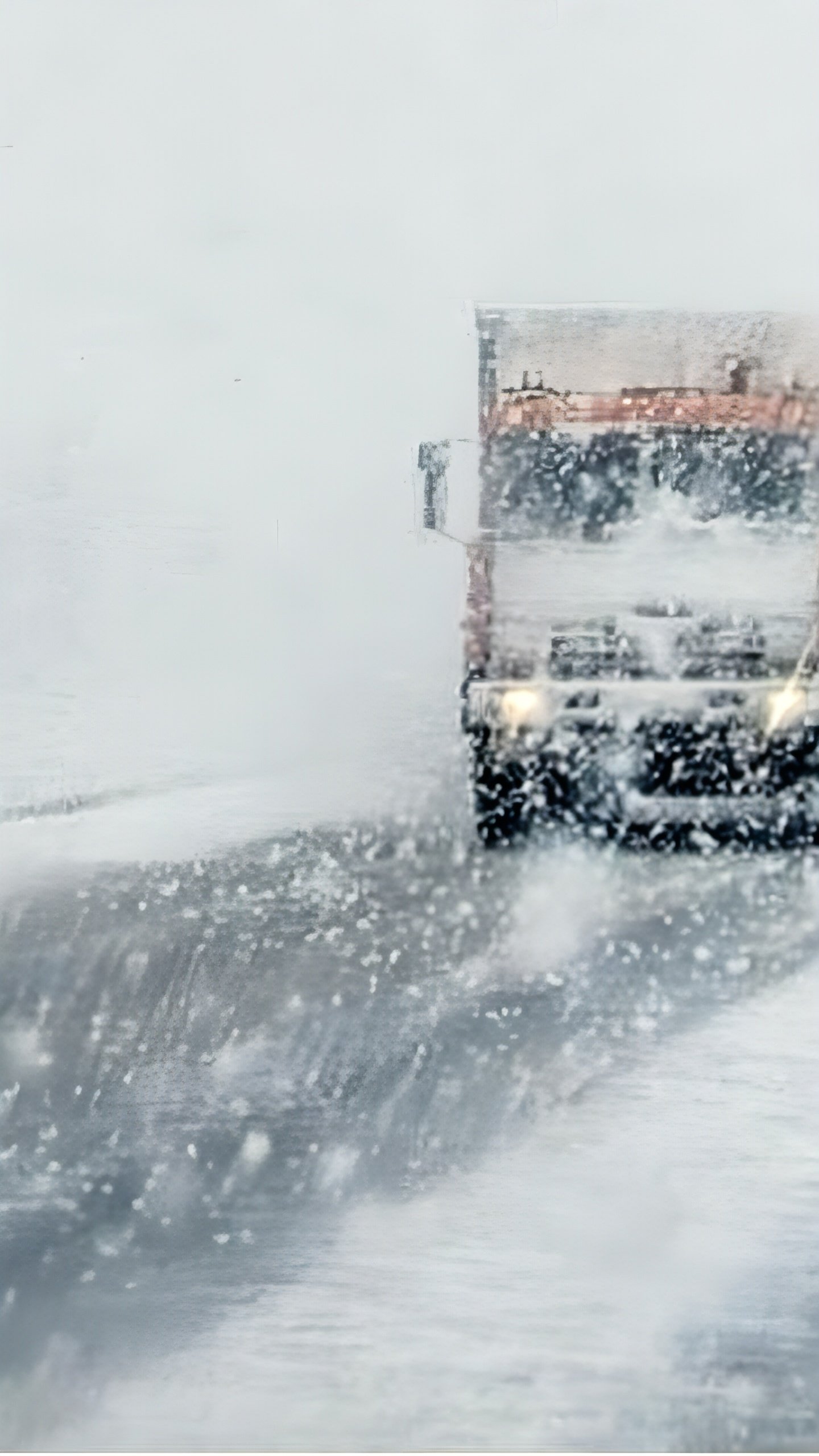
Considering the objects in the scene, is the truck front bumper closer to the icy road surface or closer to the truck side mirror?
the icy road surface

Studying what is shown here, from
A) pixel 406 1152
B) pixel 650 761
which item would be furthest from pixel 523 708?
pixel 406 1152

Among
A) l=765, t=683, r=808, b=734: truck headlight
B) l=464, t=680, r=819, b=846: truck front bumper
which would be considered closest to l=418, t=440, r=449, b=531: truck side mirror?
l=464, t=680, r=819, b=846: truck front bumper

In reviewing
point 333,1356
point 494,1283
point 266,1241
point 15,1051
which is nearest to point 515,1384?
point 494,1283

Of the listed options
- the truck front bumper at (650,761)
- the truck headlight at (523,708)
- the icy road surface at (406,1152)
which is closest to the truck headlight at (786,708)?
the truck front bumper at (650,761)

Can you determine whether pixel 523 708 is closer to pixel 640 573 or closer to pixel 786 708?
pixel 640 573

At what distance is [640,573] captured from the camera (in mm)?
1612

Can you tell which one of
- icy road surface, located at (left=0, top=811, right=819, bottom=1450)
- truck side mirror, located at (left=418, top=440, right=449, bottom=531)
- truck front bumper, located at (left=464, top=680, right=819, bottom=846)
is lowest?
icy road surface, located at (left=0, top=811, right=819, bottom=1450)

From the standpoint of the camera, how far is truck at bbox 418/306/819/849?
158 centimetres

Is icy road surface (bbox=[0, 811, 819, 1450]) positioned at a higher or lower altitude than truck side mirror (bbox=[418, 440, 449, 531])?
lower

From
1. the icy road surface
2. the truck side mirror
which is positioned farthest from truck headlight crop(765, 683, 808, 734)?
the truck side mirror

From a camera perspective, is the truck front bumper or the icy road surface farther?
the truck front bumper

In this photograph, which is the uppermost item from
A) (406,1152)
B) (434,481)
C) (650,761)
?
(434,481)

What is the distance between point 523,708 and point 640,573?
0.26 m

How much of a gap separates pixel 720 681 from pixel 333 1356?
1.06 m
